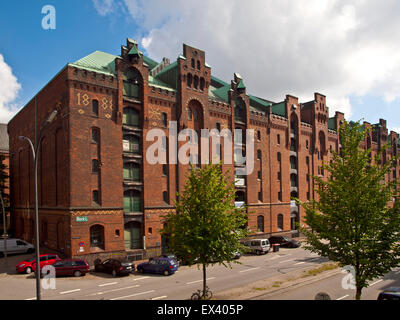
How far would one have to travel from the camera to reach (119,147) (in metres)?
32.4

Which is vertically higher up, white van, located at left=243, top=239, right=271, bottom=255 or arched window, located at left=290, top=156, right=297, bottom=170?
arched window, located at left=290, top=156, right=297, bottom=170

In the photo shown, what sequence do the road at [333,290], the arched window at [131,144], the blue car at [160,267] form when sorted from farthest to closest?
the arched window at [131,144] < the blue car at [160,267] < the road at [333,290]

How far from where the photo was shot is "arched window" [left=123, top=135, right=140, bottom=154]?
3325 cm

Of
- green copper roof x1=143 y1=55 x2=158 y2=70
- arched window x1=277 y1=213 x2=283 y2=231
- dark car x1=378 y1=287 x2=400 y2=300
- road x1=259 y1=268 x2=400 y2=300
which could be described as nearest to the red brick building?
arched window x1=277 y1=213 x2=283 y2=231

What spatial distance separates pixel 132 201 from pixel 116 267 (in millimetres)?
8321

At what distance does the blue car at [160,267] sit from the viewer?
2627 centimetres

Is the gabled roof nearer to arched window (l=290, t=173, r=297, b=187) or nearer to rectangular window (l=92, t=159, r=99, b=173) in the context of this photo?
rectangular window (l=92, t=159, r=99, b=173)

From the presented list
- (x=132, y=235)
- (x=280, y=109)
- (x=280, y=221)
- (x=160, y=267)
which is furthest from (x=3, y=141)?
(x=280, y=221)

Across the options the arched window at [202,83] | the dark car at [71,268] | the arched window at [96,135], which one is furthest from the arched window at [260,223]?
the dark car at [71,268]

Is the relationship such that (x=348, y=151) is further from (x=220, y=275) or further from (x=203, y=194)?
(x=220, y=275)

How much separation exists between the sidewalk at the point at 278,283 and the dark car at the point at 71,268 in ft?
40.1

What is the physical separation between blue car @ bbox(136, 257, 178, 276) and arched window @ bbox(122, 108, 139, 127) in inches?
570

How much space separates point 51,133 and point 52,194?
6708 mm

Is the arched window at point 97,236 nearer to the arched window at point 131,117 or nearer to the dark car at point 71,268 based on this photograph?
the dark car at point 71,268
